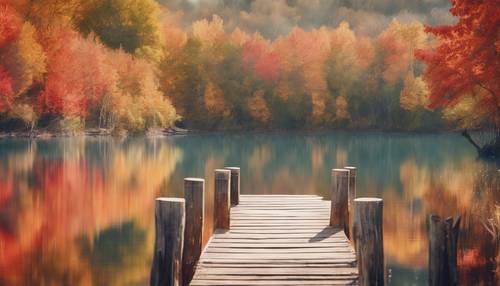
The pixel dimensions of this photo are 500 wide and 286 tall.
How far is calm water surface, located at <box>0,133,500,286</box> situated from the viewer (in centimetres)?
1225

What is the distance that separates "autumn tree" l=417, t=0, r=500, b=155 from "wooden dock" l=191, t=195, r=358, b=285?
982 cm

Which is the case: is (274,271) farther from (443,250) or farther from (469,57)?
(469,57)

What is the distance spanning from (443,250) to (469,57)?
18547mm

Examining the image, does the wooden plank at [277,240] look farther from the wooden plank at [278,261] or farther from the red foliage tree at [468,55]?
the red foliage tree at [468,55]

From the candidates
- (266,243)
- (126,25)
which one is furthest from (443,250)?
(126,25)

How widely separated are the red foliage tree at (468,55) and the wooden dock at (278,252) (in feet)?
32.2

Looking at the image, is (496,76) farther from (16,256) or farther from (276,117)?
(276,117)

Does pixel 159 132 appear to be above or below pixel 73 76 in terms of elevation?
below

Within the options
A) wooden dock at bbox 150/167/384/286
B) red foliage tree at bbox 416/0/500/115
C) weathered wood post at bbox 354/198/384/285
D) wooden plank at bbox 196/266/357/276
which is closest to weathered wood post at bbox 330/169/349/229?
wooden dock at bbox 150/167/384/286

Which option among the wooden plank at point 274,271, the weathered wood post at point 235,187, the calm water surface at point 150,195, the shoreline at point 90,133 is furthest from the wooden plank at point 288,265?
the shoreline at point 90,133

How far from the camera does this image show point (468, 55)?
2498cm

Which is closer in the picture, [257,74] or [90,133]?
[90,133]

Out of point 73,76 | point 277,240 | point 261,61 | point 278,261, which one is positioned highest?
point 261,61

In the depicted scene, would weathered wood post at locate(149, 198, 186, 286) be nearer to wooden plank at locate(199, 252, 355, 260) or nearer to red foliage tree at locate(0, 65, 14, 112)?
wooden plank at locate(199, 252, 355, 260)
